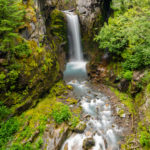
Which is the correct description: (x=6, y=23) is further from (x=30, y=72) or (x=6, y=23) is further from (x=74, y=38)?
(x=74, y=38)

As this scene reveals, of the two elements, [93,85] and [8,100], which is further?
[93,85]

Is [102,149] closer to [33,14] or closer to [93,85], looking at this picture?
[93,85]

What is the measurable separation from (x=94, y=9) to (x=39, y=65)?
1224 centimetres

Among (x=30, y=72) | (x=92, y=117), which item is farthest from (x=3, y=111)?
(x=92, y=117)

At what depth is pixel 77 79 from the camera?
42.7 ft

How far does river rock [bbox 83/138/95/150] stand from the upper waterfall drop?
12976 mm

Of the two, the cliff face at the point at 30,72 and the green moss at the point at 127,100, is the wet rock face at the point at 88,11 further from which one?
the green moss at the point at 127,100

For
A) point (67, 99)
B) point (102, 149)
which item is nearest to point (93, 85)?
point (67, 99)

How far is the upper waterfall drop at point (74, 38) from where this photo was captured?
16703mm

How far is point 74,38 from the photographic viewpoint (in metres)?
17.0

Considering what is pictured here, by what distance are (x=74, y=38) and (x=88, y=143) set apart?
47.7 feet

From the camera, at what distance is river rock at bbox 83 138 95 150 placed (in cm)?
553

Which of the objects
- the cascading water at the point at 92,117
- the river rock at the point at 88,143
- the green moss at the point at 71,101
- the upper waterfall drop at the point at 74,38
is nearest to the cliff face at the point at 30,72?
the green moss at the point at 71,101

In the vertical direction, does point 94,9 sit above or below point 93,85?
above
